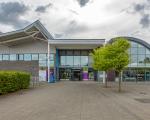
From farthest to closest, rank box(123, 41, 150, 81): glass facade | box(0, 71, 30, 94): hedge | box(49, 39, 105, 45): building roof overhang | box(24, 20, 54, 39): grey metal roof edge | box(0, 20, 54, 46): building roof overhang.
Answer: box(123, 41, 150, 81): glass facade, box(49, 39, 105, 45): building roof overhang, box(0, 20, 54, 46): building roof overhang, box(24, 20, 54, 39): grey metal roof edge, box(0, 71, 30, 94): hedge

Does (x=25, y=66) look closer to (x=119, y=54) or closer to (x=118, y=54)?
(x=118, y=54)

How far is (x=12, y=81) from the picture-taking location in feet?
76.8

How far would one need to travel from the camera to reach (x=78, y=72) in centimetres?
5391

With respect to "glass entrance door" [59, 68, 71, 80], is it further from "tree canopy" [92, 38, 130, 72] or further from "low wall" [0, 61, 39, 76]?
"tree canopy" [92, 38, 130, 72]

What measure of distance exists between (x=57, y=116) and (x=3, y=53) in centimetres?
4330

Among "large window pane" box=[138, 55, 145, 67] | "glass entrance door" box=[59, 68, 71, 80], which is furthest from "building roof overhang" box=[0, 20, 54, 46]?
"large window pane" box=[138, 55, 145, 67]

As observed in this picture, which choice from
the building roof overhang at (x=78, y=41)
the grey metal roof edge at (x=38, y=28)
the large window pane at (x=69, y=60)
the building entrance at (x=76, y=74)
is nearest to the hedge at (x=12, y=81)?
the grey metal roof edge at (x=38, y=28)

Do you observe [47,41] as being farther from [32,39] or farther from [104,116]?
[104,116]

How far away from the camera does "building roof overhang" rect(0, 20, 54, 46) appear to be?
4316 cm

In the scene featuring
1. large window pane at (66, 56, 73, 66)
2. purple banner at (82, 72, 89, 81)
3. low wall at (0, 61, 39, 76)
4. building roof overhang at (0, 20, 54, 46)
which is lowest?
purple banner at (82, 72, 89, 81)

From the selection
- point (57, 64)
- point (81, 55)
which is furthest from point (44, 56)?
point (81, 55)

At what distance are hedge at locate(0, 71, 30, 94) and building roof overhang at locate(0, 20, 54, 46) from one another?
49.6 ft

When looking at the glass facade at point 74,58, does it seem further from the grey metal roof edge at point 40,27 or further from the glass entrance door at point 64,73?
the grey metal roof edge at point 40,27

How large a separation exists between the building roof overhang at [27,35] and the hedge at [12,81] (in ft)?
49.6
